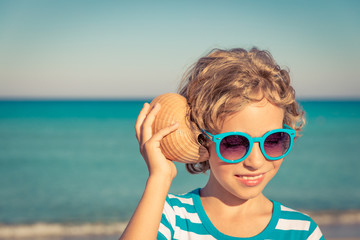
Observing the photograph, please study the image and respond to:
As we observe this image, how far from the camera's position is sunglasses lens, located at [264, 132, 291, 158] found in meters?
2.15

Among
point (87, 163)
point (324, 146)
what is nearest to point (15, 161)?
point (87, 163)

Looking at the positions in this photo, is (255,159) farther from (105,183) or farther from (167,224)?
(105,183)

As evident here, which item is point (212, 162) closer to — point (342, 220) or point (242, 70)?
point (242, 70)

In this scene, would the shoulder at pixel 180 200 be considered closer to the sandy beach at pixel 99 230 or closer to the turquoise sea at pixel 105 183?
the sandy beach at pixel 99 230

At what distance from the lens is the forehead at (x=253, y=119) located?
214cm

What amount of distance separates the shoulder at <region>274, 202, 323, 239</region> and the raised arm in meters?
0.78

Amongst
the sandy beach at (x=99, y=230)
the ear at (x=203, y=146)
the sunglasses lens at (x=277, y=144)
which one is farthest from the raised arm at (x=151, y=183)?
the sandy beach at (x=99, y=230)

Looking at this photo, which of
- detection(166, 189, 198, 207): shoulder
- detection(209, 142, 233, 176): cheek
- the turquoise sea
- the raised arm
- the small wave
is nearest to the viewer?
the raised arm

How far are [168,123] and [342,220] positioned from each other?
27.8 ft

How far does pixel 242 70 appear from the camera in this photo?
7.37 ft

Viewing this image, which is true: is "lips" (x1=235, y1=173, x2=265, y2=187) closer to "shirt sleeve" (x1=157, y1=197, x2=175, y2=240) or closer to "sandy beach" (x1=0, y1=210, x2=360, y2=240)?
"shirt sleeve" (x1=157, y1=197, x2=175, y2=240)

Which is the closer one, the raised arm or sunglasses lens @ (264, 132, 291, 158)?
the raised arm

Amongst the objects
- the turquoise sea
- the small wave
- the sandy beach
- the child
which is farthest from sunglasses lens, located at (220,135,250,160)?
the turquoise sea

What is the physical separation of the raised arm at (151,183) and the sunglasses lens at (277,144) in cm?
57
